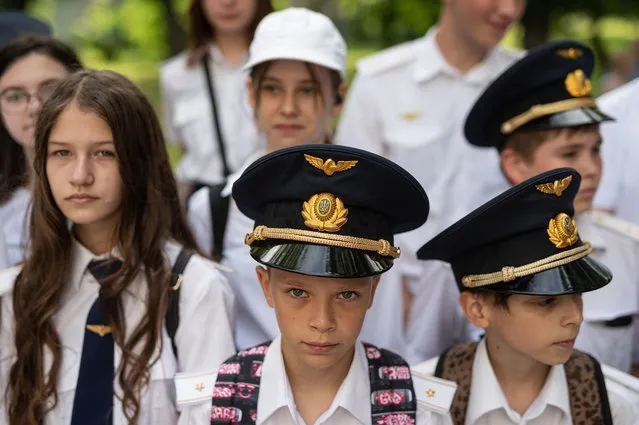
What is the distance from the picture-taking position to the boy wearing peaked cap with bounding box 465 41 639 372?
141 inches

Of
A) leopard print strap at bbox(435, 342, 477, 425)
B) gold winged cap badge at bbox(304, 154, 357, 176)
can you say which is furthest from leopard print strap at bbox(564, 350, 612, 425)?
gold winged cap badge at bbox(304, 154, 357, 176)

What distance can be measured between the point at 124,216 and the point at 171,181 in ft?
0.76

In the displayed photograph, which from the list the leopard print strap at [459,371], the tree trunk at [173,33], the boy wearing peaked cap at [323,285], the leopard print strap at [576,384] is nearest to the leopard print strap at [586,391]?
the leopard print strap at [576,384]

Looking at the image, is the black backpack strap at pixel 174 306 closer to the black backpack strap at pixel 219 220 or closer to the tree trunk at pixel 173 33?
the black backpack strap at pixel 219 220

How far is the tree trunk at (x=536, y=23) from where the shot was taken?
13523mm

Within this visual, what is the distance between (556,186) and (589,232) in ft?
3.13

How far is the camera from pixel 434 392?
284cm

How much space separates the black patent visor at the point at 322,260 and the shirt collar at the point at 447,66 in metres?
2.19

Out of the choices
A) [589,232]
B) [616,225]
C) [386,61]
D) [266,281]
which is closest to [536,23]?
[386,61]

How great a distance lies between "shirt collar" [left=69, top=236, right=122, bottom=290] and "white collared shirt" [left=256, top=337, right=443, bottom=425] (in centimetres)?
76

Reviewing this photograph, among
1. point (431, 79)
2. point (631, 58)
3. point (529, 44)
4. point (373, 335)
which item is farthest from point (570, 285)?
point (529, 44)

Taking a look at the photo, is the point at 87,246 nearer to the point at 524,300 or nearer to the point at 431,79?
the point at 524,300

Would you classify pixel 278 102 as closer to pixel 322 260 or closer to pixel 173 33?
pixel 322 260

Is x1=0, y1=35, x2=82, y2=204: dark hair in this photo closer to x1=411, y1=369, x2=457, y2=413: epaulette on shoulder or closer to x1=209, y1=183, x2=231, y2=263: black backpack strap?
x1=209, y1=183, x2=231, y2=263: black backpack strap
